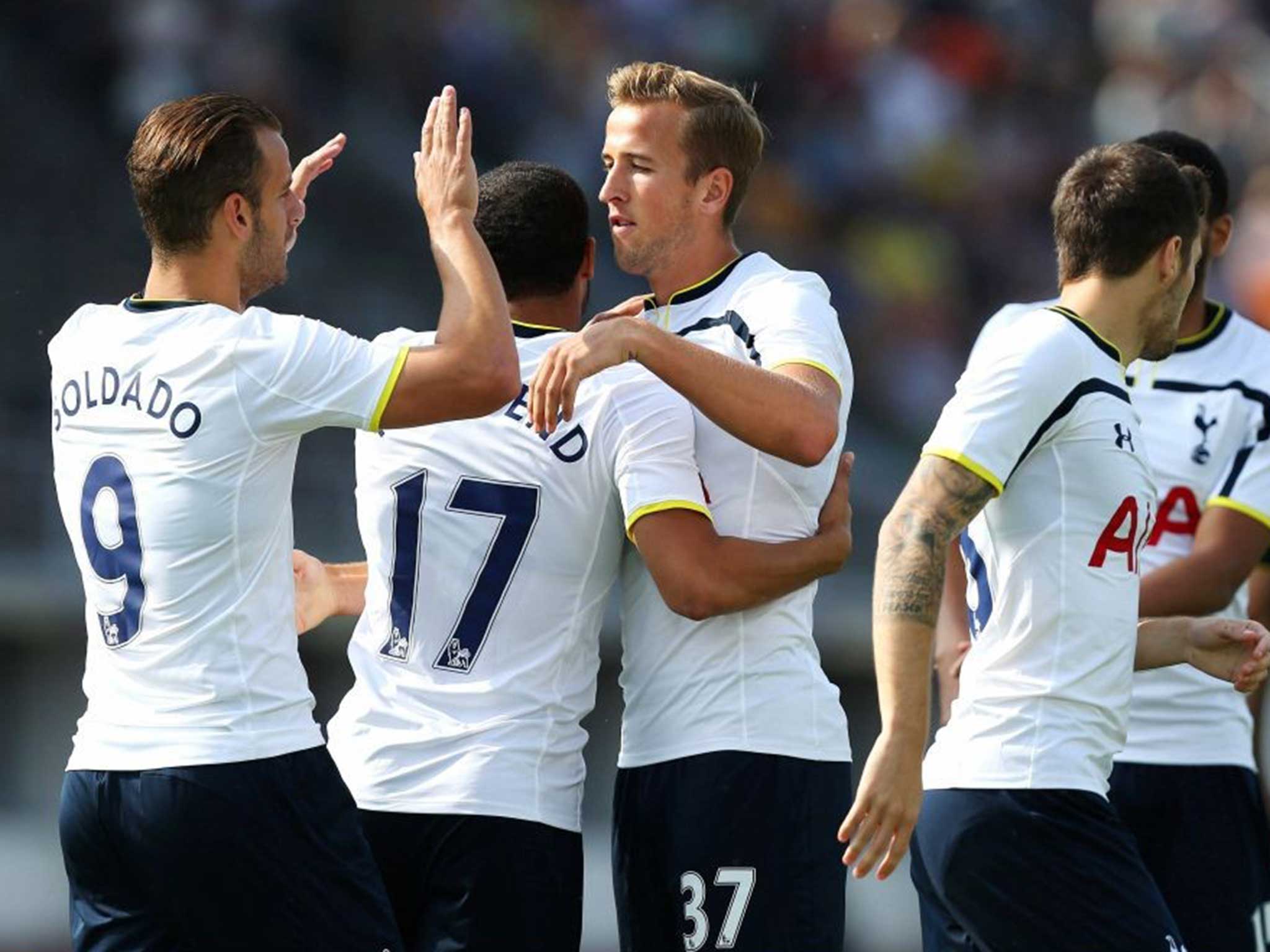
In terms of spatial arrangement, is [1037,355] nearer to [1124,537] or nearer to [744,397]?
[1124,537]

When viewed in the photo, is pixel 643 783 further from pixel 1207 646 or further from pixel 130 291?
pixel 130 291

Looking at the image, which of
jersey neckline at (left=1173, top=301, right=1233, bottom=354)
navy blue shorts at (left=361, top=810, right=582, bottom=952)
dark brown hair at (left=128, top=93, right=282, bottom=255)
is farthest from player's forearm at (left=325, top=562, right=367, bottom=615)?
jersey neckline at (left=1173, top=301, right=1233, bottom=354)

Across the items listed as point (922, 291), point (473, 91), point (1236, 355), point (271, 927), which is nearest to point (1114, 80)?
point (922, 291)

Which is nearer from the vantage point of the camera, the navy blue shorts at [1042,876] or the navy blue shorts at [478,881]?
the navy blue shorts at [1042,876]

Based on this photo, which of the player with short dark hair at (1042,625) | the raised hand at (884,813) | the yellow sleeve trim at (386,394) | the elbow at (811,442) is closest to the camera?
the raised hand at (884,813)

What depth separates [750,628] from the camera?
460 centimetres

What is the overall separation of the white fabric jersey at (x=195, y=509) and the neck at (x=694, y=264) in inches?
42.8

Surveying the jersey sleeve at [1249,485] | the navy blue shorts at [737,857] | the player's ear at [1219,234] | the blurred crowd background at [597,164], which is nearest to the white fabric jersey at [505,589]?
the navy blue shorts at [737,857]

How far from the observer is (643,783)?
460cm

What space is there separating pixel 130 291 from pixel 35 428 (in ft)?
4.06

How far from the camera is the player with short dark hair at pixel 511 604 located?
446cm

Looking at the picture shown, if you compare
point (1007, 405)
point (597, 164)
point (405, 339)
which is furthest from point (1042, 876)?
point (597, 164)

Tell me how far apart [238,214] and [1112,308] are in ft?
6.03

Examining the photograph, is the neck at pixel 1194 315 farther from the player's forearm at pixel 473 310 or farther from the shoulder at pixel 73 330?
the shoulder at pixel 73 330
